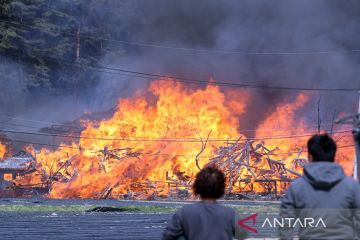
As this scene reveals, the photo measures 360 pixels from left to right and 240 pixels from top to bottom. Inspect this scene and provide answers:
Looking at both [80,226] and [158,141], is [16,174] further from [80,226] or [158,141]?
[80,226]

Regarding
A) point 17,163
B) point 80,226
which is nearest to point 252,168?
point 17,163

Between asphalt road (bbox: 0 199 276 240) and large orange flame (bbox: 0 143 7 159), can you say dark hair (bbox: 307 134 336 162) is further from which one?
large orange flame (bbox: 0 143 7 159)

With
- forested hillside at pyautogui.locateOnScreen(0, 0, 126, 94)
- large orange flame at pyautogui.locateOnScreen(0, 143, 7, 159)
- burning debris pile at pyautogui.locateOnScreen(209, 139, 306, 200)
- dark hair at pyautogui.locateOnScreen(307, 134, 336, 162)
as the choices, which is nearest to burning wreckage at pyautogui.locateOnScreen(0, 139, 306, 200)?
burning debris pile at pyautogui.locateOnScreen(209, 139, 306, 200)

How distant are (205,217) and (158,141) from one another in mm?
32553

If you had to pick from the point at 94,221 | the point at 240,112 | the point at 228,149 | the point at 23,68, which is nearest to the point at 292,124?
the point at 240,112

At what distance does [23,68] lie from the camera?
46656 mm

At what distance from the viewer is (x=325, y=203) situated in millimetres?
4246

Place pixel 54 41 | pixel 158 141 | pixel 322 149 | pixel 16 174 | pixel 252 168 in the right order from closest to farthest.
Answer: pixel 322 149, pixel 252 168, pixel 16 174, pixel 158 141, pixel 54 41

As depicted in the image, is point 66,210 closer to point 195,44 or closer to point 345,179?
point 345,179

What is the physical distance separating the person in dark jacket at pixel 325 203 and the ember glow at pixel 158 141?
92.6 feet

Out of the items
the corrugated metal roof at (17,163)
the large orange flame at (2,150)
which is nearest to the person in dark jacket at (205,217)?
the corrugated metal roof at (17,163)

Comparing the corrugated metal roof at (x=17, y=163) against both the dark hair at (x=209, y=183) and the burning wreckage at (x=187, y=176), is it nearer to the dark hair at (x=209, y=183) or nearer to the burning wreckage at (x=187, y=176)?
the burning wreckage at (x=187, y=176)

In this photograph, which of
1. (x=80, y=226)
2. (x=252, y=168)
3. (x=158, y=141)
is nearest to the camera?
(x=80, y=226)

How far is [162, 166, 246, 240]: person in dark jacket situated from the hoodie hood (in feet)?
2.04
